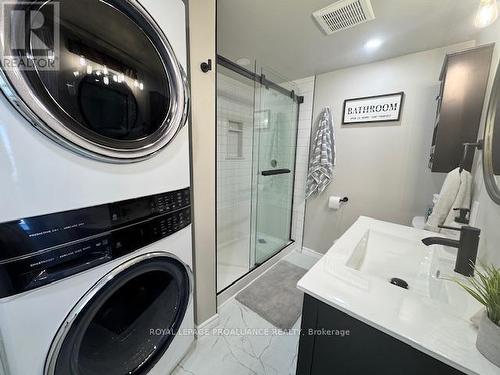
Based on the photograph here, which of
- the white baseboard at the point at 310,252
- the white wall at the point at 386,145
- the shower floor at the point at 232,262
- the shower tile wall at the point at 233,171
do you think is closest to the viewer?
the white wall at the point at 386,145

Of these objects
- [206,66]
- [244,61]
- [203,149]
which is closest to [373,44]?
[244,61]

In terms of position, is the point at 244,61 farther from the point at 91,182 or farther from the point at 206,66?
the point at 91,182

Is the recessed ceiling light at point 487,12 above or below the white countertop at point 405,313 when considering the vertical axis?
above

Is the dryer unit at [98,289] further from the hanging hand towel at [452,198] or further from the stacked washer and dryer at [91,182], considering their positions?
the hanging hand towel at [452,198]

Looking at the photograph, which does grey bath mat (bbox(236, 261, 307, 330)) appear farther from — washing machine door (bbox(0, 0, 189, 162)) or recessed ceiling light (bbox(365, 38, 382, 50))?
recessed ceiling light (bbox(365, 38, 382, 50))

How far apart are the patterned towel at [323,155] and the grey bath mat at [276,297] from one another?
1.04 m

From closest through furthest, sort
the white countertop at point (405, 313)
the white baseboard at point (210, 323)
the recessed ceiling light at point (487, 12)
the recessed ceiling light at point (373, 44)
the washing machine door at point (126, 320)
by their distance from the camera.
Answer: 1. the white countertop at point (405, 313)
2. the washing machine door at point (126, 320)
3. the recessed ceiling light at point (487, 12)
4. the white baseboard at point (210, 323)
5. the recessed ceiling light at point (373, 44)

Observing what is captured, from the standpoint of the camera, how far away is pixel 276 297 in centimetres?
178

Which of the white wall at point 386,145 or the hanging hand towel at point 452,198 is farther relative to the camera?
the white wall at point 386,145

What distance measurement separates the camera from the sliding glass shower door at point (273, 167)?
2.11m

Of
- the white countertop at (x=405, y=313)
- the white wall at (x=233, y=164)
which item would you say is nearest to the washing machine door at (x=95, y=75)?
the white countertop at (x=405, y=313)

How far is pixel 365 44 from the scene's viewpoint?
62.2 inches

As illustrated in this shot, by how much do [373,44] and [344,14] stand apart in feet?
1.69

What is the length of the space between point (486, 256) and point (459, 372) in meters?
0.65
